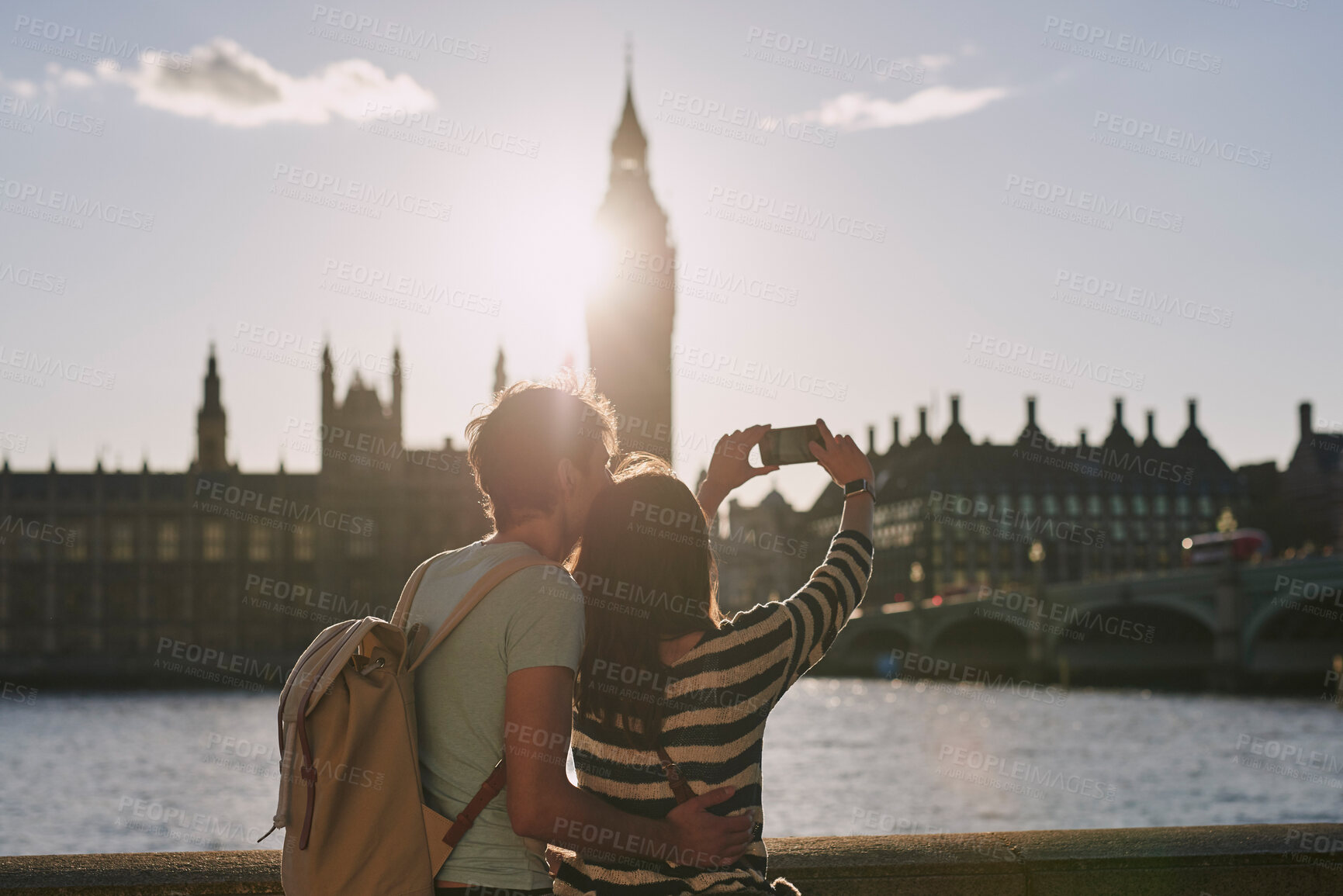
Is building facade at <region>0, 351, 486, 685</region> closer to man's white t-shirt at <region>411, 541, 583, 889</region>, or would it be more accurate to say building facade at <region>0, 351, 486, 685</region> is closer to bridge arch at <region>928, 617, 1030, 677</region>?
bridge arch at <region>928, 617, 1030, 677</region>

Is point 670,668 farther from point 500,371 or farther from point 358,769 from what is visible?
point 500,371

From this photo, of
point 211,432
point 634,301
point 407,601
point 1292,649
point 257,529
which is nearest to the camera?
point 407,601

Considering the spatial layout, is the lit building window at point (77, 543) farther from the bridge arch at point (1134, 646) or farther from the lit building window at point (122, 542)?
the bridge arch at point (1134, 646)

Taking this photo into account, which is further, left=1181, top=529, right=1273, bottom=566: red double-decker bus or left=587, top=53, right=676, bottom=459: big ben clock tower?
left=587, top=53, right=676, bottom=459: big ben clock tower

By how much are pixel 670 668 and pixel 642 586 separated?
0.16m

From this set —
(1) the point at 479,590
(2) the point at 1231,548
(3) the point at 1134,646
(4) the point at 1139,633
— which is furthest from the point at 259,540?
(1) the point at 479,590

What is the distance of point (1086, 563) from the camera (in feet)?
289

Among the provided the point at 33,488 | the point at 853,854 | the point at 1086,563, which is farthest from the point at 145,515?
the point at 853,854

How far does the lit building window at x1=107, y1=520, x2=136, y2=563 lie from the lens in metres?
66.5

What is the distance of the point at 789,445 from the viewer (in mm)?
2623

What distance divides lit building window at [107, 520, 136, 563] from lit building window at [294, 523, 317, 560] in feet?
27.8

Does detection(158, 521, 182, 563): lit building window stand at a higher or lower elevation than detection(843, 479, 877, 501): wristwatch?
lower

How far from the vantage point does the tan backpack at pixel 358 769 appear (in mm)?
2041

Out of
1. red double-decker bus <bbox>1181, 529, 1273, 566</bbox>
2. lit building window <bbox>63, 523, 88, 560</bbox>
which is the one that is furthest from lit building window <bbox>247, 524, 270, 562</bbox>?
red double-decker bus <bbox>1181, 529, 1273, 566</bbox>
